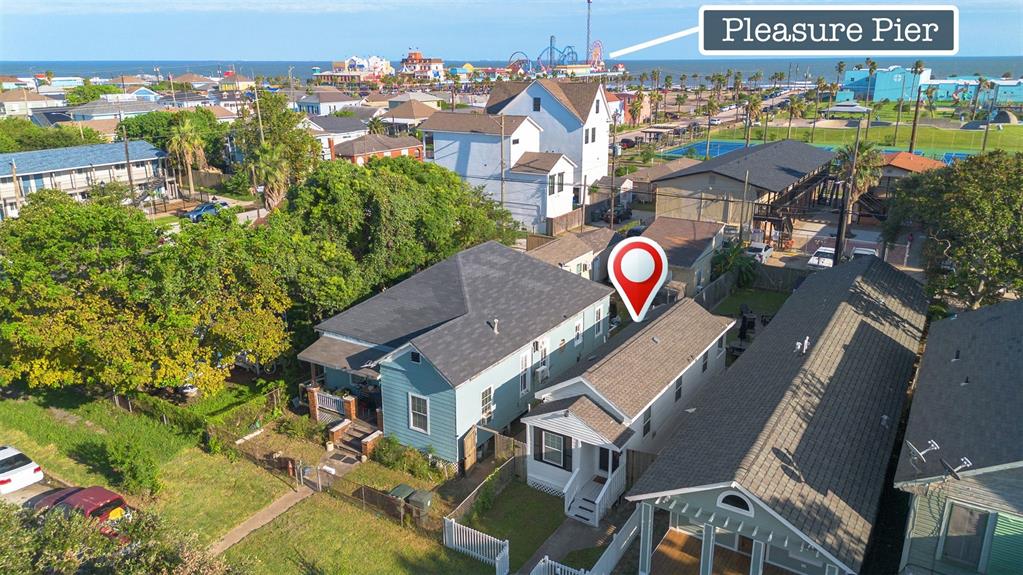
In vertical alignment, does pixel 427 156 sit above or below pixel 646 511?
above

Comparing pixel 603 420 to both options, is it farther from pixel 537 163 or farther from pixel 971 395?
pixel 537 163

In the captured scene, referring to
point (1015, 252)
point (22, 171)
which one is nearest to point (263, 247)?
point (1015, 252)

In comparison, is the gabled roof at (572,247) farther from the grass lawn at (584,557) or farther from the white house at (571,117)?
the white house at (571,117)

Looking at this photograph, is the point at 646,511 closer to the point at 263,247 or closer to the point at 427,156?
the point at 263,247

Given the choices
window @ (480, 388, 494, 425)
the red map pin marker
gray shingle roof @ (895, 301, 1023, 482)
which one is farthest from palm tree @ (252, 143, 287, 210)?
gray shingle roof @ (895, 301, 1023, 482)

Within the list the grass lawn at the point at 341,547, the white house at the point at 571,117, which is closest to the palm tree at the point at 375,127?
the white house at the point at 571,117

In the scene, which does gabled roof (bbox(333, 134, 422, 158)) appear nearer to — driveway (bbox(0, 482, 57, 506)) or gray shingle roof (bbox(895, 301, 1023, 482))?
driveway (bbox(0, 482, 57, 506))
